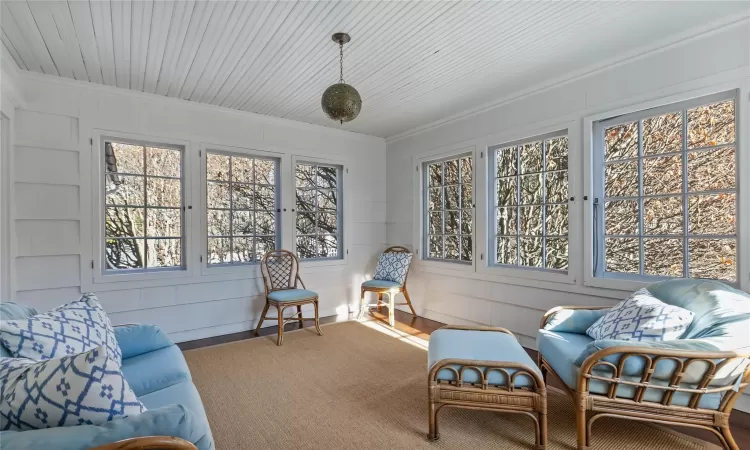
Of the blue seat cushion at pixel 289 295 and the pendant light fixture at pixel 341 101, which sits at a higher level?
the pendant light fixture at pixel 341 101

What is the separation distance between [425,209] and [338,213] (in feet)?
3.95

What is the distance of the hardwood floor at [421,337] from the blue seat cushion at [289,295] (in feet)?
1.68

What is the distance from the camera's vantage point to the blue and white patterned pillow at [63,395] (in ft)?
3.45

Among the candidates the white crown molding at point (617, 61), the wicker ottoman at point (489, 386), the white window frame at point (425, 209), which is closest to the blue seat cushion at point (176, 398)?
the wicker ottoman at point (489, 386)

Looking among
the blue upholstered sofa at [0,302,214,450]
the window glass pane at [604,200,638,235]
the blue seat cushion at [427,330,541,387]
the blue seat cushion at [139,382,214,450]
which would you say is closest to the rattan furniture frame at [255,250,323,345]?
the blue upholstered sofa at [0,302,214,450]

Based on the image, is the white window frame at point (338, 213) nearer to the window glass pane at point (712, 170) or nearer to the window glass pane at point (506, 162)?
the window glass pane at point (506, 162)

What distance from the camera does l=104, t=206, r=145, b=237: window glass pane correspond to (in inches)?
139

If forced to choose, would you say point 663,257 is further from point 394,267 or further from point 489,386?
point 394,267

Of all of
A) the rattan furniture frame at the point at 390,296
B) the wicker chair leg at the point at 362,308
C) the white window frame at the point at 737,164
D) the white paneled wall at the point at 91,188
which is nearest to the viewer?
the white window frame at the point at 737,164

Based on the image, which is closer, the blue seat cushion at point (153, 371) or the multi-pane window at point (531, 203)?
the blue seat cushion at point (153, 371)

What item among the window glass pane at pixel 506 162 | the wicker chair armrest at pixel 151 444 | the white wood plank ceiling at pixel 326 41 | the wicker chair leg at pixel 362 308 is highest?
the white wood plank ceiling at pixel 326 41

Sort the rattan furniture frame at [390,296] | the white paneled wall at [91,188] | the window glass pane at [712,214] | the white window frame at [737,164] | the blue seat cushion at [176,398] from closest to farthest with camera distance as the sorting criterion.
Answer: the blue seat cushion at [176,398] < the white window frame at [737,164] < the window glass pane at [712,214] < the white paneled wall at [91,188] < the rattan furniture frame at [390,296]

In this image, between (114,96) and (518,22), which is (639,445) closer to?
(518,22)

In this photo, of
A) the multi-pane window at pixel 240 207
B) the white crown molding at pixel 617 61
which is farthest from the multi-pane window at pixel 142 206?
the white crown molding at pixel 617 61
